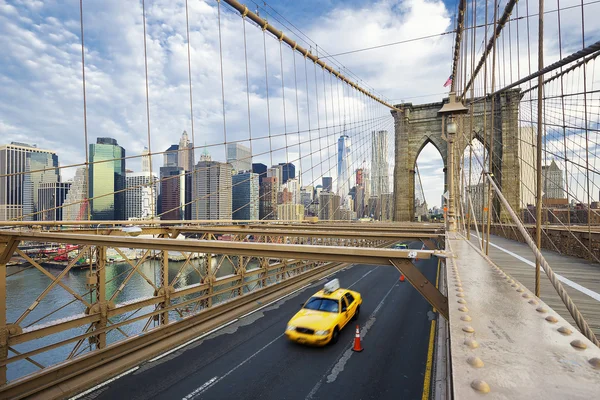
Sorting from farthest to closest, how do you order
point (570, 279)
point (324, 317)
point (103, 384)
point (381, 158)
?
point (381, 158)
point (324, 317)
point (103, 384)
point (570, 279)

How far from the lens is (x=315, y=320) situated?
10.0 metres

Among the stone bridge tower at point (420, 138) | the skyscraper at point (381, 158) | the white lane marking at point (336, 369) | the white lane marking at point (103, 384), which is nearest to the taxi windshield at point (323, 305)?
the white lane marking at point (336, 369)

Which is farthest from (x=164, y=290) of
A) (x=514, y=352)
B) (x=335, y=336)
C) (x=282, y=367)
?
(x=514, y=352)

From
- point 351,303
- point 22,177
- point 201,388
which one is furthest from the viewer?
point 22,177

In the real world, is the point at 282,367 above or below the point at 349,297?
below

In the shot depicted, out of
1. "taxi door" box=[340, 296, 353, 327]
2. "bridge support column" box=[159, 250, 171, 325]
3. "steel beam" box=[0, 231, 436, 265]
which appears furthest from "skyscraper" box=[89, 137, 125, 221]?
"taxi door" box=[340, 296, 353, 327]

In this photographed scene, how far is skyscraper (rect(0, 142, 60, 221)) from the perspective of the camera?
45.7ft

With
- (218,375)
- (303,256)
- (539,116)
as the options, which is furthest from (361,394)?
(539,116)

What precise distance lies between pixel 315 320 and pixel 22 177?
1484 centimetres

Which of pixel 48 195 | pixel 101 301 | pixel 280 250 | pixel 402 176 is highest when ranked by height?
pixel 402 176

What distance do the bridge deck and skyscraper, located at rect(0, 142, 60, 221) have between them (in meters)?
16.6

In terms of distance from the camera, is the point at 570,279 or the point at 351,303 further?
the point at 351,303

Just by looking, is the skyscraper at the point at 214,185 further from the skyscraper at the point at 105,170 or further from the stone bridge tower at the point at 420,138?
the stone bridge tower at the point at 420,138

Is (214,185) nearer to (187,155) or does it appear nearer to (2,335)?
(187,155)
